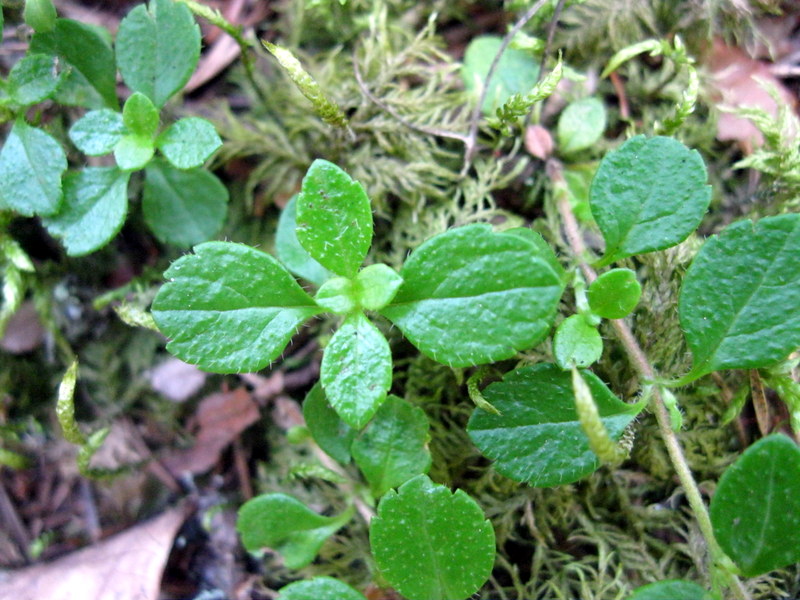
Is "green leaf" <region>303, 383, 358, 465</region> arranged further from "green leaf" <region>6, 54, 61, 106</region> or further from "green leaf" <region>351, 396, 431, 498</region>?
"green leaf" <region>6, 54, 61, 106</region>

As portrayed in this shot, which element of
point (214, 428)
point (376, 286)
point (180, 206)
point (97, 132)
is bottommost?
point (214, 428)

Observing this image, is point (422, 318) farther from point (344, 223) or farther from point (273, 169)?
point (273, 169)


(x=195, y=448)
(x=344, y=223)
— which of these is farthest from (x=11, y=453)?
(x=344, y=223)

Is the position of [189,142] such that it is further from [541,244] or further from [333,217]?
[541,244]

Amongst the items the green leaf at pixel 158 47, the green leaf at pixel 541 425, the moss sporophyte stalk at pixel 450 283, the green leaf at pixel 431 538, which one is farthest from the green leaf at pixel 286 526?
the green leaf at pixel 158 47

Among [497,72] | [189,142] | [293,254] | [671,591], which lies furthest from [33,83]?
[671,591]
